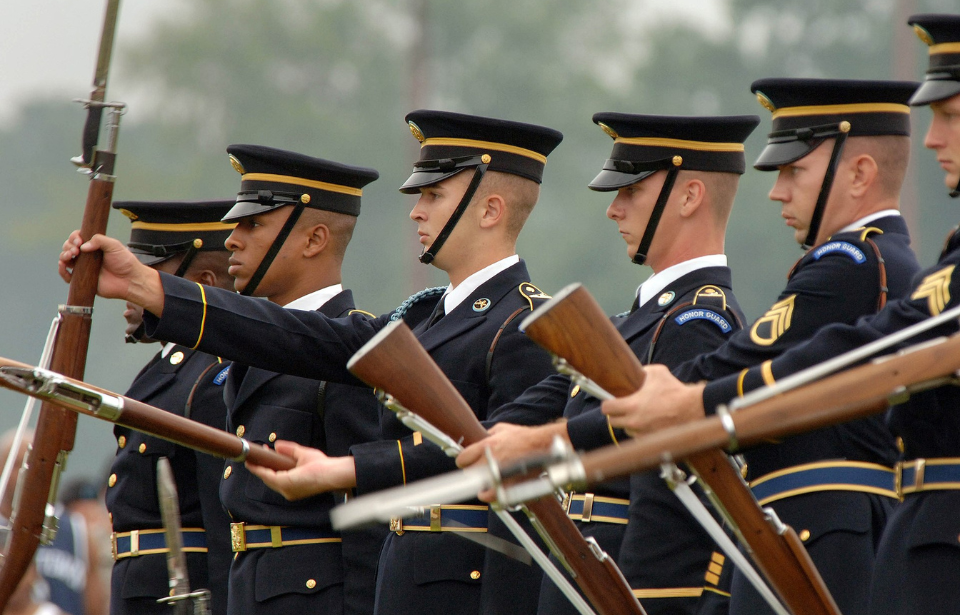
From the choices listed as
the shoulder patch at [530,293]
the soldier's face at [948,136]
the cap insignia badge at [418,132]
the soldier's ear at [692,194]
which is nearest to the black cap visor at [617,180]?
the soldier's ear at [692,194]

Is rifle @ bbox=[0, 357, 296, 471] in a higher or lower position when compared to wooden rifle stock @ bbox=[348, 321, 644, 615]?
higher

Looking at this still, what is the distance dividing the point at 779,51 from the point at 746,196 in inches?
188

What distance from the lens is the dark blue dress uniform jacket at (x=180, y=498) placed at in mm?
5992

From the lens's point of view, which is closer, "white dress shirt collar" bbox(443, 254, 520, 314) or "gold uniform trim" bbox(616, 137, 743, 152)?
"gold uniform trim" bbox(616, 137, 743, 152)

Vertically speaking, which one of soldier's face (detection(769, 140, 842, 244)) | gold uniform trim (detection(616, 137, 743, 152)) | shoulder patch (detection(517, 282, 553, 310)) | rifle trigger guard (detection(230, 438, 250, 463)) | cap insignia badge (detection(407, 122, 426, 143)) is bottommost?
rifle trigger guard (detection(230, 438, 250, 463))

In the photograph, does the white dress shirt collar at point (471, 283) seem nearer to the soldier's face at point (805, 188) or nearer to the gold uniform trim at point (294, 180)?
the gold uniform trim at point (294, 180)

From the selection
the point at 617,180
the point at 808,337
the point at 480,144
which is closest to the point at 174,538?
the point at 808,337

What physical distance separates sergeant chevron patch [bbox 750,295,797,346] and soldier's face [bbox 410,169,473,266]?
5.71 ft

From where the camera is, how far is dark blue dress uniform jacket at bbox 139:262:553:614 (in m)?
4.90

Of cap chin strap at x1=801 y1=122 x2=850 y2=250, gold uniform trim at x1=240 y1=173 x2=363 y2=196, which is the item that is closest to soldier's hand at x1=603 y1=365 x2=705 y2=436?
cap chin strap at x1=801 y1=122 x2=850 y2=250

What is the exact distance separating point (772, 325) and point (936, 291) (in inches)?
25.2

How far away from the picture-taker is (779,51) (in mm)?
24625

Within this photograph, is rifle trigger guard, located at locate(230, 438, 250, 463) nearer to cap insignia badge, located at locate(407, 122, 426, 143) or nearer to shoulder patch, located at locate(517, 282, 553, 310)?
shoulder patch, located at locate(517, 282, 553, 310)

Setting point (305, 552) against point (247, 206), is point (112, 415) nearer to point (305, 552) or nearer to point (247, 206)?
point (305, 552)
